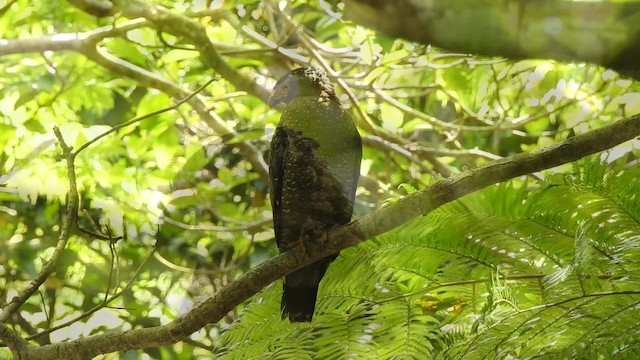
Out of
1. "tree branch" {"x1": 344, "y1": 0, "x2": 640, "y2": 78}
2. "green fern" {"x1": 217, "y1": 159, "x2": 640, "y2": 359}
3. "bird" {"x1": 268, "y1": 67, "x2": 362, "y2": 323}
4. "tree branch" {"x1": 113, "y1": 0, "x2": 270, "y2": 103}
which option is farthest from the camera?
"tree branch" {"x1": 113, "y1": 0, "x2": 270, "y2": 103}

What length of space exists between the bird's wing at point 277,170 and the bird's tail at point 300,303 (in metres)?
0.11

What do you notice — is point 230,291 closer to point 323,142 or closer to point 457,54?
point 323,142

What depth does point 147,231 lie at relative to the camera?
106 centimetres

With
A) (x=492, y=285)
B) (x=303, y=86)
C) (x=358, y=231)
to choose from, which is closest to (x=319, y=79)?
(x=303, y=86)

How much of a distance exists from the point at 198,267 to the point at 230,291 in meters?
0.38

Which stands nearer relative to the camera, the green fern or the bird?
the green fern

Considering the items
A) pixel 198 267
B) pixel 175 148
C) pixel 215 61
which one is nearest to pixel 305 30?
pixel 215 61

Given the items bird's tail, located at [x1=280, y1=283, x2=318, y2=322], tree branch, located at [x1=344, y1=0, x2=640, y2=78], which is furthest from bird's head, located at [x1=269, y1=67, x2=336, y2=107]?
bird's tail, located at [x1=280, y1=283, x2=318, y2=322]

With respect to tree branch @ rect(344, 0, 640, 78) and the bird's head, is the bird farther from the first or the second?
tree branch @ rect(344, 0, 640, 78)

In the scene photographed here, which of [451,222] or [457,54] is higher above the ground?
[457,54]

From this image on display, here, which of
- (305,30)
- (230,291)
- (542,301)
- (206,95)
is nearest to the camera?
(542,301)

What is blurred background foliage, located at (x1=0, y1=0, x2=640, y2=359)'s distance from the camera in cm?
59

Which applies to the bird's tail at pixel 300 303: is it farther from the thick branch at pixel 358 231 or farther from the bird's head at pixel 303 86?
the bird's head at pixel 303 86

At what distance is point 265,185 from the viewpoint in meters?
1.04
